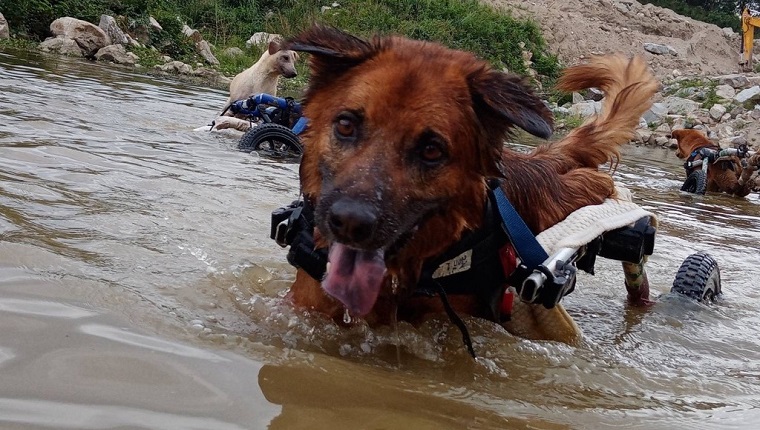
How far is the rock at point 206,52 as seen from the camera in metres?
22.5

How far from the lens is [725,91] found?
81.3 ft

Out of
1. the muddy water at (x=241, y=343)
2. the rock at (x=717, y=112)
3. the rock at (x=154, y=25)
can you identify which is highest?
the rock at (x=717, y=112)

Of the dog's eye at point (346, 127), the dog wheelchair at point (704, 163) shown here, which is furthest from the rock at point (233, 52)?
the dog's eye at point (346, 127)

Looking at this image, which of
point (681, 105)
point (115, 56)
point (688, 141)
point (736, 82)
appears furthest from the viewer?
point (736, 82)

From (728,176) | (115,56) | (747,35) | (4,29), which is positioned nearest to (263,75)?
(728,176)

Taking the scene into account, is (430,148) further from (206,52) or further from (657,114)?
(657,114)

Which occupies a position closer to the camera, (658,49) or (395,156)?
(395,156)

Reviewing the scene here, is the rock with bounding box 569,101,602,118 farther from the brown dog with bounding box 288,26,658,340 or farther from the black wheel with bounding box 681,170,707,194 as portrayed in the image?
the brown dog with bounding box 288,26,658,340

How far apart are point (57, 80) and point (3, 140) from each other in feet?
21.3

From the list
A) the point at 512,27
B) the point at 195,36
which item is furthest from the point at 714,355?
the point at 512,27

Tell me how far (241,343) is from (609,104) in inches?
114

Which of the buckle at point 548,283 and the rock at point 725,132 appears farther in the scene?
the rock at point 725,132

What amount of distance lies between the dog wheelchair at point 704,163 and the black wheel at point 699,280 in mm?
5877

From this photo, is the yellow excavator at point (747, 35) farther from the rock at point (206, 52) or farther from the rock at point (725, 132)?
the rock at point (206, 52)
